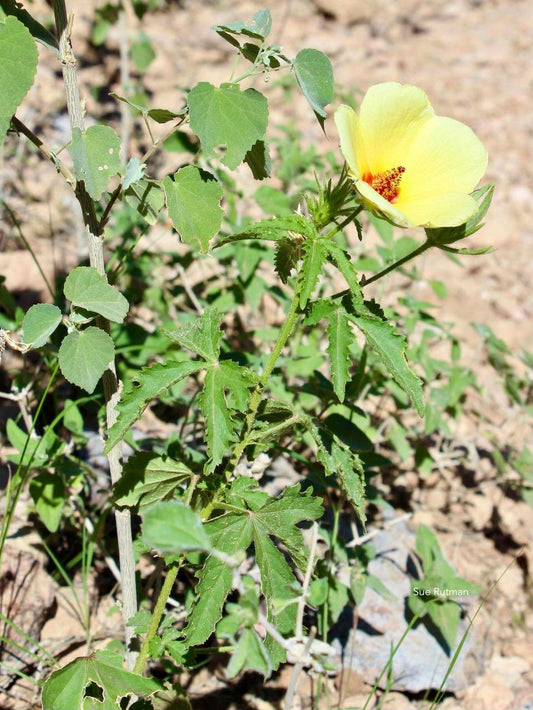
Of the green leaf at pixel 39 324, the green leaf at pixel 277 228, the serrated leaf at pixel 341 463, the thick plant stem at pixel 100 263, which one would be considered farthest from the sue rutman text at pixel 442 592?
the green leaf at pixel 39 324

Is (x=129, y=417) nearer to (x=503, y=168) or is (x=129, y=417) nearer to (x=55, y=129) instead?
(x=55, y=129)

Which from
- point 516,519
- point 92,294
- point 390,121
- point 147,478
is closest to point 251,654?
point 147,478

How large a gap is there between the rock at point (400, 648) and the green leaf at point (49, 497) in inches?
35.9

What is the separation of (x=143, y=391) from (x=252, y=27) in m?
0.72

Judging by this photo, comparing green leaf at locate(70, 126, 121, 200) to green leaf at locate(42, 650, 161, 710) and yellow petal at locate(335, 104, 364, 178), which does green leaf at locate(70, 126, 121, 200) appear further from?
green leaf at locate(42, 650, 161, 710)

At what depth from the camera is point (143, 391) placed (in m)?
1.31

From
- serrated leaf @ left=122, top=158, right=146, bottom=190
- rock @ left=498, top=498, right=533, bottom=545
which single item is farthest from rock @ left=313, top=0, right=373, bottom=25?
serrated leaf @ left=122, top=158, right=146, bottom=190

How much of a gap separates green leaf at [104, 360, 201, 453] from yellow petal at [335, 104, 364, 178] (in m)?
0.47

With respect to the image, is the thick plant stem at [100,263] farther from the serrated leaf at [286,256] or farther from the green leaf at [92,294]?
the serrated leaf at [286,256]

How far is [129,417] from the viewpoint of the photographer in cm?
128

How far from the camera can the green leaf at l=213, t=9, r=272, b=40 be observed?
127 centimetres

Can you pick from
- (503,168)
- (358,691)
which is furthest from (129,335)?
(503,168)

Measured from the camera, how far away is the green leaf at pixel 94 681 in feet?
4.47

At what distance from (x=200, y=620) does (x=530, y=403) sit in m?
2.02
